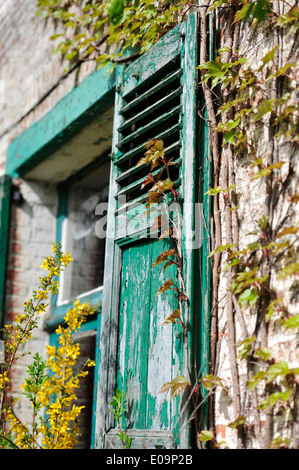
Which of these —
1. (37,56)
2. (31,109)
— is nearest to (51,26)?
(37,56)

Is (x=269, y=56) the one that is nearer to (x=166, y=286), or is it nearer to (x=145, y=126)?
(x=145, y=126)

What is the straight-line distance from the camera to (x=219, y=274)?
2674mm

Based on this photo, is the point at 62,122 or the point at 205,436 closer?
the point at 205,436

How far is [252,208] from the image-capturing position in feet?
8.55

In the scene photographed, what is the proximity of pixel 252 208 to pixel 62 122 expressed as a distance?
91.4 inches

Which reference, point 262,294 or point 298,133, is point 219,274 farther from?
point 298,133

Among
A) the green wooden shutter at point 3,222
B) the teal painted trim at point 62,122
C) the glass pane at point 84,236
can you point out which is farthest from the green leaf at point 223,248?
the green wooden shutter at point 3,222

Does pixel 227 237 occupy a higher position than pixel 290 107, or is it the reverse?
pixel 290 107

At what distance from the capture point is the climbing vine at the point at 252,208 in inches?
90.7

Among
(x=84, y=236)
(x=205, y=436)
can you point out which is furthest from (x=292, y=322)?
(x=84, y=236)

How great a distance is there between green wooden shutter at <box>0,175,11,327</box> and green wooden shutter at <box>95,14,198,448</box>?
1847 mm

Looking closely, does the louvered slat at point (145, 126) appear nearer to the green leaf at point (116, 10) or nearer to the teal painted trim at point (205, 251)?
the teal painted trim at point (205, 251)

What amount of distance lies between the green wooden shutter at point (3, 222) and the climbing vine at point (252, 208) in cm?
230
